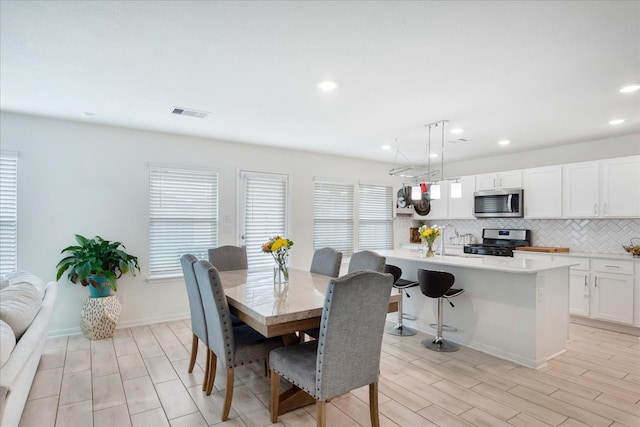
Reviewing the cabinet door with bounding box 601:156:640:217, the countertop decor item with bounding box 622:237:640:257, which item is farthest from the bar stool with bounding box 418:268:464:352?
the cabinet door with bounding box 601:156:640:217

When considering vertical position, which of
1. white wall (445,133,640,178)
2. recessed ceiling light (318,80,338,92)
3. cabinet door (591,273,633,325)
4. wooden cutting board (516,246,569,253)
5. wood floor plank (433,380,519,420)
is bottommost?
wood floor plank (433,380,519,420)

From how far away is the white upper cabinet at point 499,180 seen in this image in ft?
18.3

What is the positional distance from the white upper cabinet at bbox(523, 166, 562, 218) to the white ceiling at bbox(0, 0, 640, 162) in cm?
102

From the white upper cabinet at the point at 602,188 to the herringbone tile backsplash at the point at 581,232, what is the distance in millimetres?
330

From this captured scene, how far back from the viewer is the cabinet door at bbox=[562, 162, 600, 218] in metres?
4.72

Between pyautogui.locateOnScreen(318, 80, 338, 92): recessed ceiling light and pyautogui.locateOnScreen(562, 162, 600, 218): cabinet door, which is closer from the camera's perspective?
pyautogui.locateOnScreen(318, 80, 338, 92): recessed ceiling light

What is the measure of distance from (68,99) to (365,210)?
15.6ft

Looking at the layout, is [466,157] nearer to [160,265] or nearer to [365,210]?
[365,210]

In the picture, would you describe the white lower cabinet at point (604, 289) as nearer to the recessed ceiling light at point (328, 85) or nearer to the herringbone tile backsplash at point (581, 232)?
the herringbone tile backsplash at point (581, 232)

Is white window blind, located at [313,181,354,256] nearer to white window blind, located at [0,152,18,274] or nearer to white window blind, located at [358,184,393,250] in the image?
white window blind, located at [358,184,393,250]

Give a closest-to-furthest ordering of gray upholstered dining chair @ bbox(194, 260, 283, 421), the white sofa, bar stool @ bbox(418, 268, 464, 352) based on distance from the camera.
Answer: the white sofa → gray upholstered dining chair @ bbox(194, 260, 283, 421) → bar stool @ bbox(418, 268, 464, 352)

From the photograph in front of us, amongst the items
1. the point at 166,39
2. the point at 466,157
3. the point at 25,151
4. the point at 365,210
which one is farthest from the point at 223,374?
the point at 466,157

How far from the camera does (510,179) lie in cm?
566

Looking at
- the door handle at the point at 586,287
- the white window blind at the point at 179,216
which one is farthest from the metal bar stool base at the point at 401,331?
the white window blind at the point at 179,216
